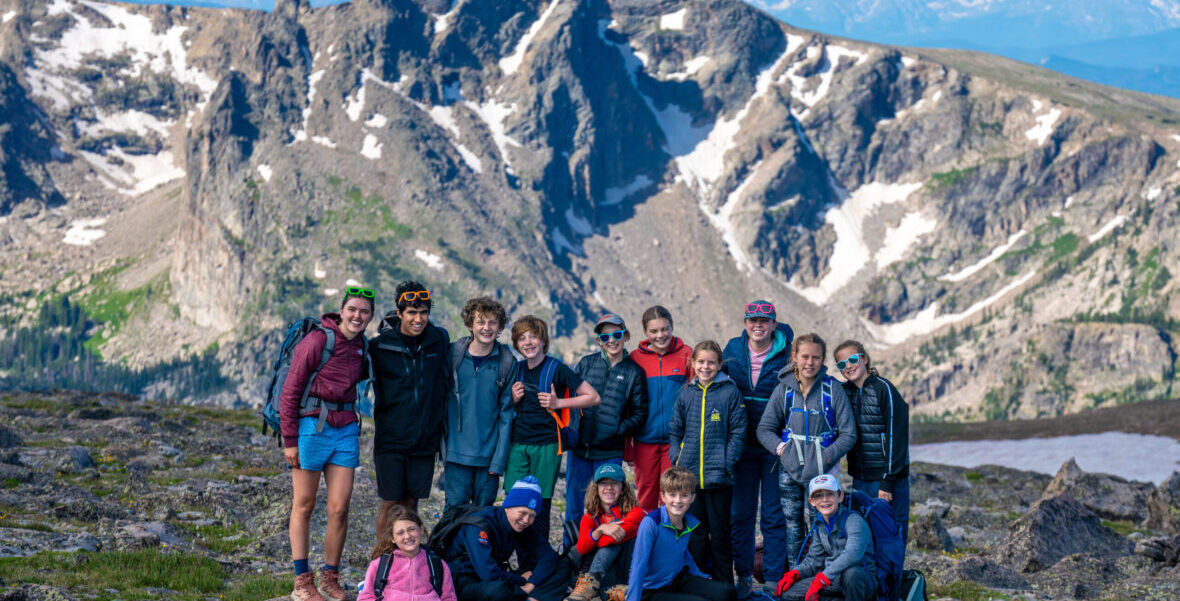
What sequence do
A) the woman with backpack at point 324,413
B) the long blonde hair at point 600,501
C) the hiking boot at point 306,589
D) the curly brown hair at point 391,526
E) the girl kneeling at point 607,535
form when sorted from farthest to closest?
the long blonde hair at point 600,501 → the girl kneeling at point 607,535 → the hiking boot at point 306,589 → the woman with backpack at point 324,413 → the curly brown hair at point 391,526

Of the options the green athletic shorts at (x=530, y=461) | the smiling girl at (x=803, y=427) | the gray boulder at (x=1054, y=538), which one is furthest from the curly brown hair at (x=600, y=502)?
the gray boulder at (x=1054, y=538)

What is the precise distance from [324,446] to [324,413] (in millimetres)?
624

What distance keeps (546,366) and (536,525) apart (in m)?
2.82

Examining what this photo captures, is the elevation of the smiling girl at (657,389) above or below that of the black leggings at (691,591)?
above

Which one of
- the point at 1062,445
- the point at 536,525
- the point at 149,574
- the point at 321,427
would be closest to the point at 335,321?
the point at 321,427

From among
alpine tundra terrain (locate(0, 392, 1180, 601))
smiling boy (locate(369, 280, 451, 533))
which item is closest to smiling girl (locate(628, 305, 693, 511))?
smiling boy (locate(369, 280, 451, 533))

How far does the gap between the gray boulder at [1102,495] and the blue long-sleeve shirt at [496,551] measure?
33516 mm

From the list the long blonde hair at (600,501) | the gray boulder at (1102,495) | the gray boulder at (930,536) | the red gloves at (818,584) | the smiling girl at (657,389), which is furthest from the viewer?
the gray boulder at (1102,495)

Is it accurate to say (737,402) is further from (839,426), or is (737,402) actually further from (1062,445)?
(1062,445)

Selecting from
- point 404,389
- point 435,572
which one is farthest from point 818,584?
point 404,389

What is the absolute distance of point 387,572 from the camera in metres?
15.8

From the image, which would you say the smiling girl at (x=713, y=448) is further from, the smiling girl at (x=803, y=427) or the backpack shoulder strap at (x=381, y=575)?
Result: the backpack shoulder strap at (x=381, y=575)

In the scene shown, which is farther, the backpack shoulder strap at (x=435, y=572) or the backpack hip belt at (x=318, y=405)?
the backpack hip belt at (x=318, y=405)

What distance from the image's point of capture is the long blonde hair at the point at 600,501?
58.8 feet
